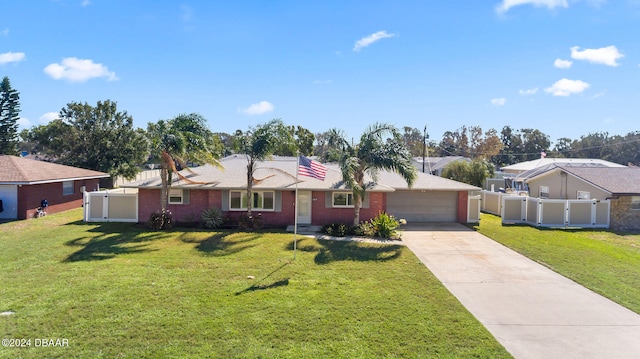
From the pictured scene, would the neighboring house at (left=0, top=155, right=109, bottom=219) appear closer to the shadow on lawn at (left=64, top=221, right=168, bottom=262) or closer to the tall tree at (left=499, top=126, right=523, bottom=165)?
the shadow on lawn at (left=64, top=221, right=168, bottom=262)

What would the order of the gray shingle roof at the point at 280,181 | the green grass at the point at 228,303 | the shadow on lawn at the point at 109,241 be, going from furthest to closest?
the gray shingle roof at the point at 280,181 < the shadow on lawn at the point at 109,241 < the green grass at the point at 228,303

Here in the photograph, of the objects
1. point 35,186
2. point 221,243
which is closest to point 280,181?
point 221,243

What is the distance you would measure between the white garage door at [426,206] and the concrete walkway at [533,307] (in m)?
6.81

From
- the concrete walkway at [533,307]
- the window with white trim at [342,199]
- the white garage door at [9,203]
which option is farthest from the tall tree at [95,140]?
the concrete walkway at [533,307]

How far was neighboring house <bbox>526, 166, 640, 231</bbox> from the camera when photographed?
19297 millimetres

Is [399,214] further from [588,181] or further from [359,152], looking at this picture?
[588,181]

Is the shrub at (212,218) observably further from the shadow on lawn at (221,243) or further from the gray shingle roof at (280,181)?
the shadow on lawn at (221,243)

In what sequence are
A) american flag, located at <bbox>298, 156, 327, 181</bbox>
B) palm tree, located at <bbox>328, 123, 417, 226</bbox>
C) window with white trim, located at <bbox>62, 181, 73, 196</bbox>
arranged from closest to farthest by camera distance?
1. american flag, located at <bbox>298, 156, 327, 181</bbox>
2. palm tree, located at <bbox>328, 123, 417, 226</bbox>
3. window with white trim, located at <bbox>62, 181, 73, 196</bbox>

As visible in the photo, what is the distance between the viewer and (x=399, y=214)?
2059 centimetres

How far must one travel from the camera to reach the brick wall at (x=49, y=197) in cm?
1944

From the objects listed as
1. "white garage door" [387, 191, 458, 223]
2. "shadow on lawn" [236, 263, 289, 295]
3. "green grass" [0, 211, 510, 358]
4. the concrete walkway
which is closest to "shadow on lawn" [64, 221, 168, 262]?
"green grass" [0, 211, 510, 358]

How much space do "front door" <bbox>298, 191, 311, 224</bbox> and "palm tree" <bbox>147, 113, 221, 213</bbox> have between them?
194 inches

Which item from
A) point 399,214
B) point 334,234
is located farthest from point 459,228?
point 334,234

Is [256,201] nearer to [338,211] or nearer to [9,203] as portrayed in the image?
[338,211]
